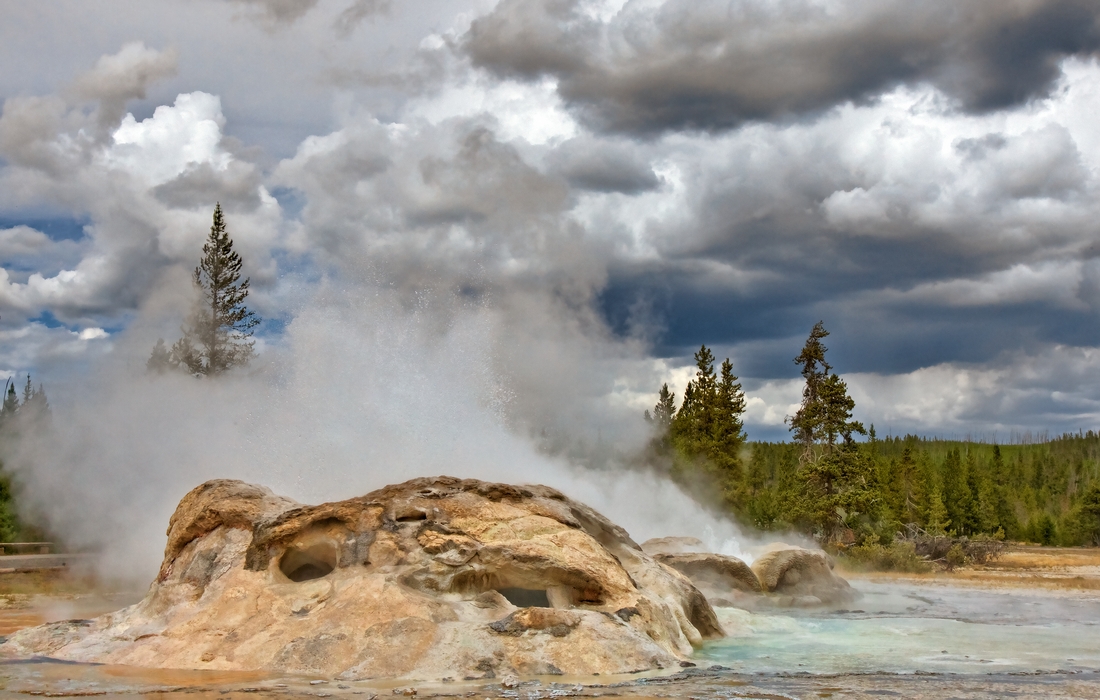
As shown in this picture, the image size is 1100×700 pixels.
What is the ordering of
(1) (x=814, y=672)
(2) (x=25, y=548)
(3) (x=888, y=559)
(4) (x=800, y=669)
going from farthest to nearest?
1. (3) (x=888, y=559)
2. (2) (x=25, y=548)
3. (4) (x=800, y=669)
4. (1) (x=814, y=672)

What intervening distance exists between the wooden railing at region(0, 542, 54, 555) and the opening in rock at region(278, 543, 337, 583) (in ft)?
66.9

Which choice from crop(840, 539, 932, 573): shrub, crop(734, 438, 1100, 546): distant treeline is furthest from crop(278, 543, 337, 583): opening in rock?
crop(734, 438, 1100, 546): distant treeline

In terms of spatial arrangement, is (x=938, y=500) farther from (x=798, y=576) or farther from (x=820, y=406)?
(x=798, y=576)

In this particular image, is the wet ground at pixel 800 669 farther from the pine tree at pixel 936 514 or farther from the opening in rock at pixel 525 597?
the pine tree at pixel 936 514

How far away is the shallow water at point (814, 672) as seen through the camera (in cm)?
1050

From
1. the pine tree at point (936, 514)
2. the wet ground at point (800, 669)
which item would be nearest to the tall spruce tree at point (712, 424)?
the pine tree at point (936, 514)

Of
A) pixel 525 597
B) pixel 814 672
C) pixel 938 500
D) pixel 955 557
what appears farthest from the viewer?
pixel 938 500

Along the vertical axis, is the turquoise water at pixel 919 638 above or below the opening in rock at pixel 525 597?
below

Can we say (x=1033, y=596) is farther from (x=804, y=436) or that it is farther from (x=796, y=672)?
(x=804, y=436)

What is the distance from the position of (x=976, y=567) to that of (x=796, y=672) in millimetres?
32614

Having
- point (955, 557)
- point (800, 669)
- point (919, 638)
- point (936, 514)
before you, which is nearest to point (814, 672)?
point (800, 669)

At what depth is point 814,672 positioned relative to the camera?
40.3 ft

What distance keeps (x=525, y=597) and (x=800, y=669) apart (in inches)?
200

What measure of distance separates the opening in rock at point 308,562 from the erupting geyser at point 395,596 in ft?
0.11
